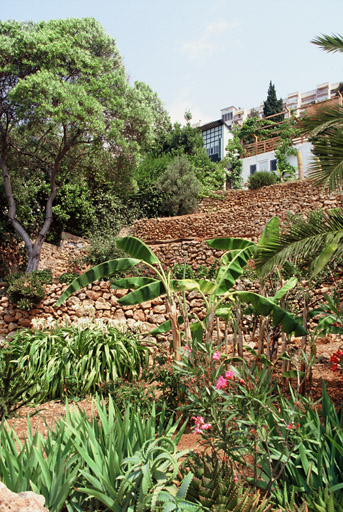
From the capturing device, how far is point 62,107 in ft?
44.4

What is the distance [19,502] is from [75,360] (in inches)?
201

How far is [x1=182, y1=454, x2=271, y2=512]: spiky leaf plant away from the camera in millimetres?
2727

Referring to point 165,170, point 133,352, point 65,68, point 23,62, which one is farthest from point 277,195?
point 133,352

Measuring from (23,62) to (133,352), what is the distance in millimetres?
11571

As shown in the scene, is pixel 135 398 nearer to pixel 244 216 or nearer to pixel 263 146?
pixel 244 216

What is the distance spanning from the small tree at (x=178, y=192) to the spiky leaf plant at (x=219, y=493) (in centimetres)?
1792

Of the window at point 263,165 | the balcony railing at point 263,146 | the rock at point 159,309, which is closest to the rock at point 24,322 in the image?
the rock at point 159,309

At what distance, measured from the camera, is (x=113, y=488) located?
→ 278 cm

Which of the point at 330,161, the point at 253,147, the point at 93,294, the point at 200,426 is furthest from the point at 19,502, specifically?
the point at 253,147

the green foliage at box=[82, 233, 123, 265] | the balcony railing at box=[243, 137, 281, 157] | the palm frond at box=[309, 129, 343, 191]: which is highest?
the balcony railing at box=[243, 137, 281, 157]

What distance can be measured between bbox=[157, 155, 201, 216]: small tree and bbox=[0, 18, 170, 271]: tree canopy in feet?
12.3

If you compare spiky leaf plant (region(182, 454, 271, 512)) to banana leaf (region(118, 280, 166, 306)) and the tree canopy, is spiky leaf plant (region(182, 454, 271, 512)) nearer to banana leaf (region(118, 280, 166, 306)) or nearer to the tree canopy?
banana leaf (region(118, 280, 166, 306))

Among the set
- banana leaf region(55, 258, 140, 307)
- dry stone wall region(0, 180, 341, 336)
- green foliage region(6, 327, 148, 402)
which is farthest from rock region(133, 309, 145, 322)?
banana leaf region(55, 258, 140, 307)

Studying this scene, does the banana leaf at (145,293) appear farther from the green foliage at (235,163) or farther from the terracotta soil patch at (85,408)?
the green foliage at (235,163)
